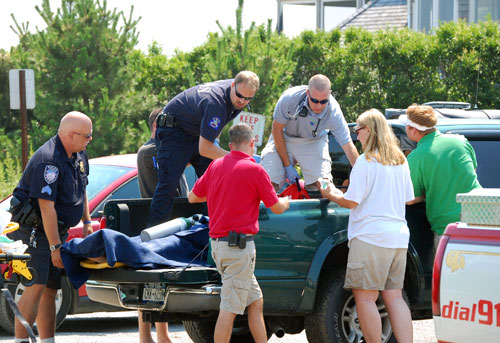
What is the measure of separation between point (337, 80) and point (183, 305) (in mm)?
16939

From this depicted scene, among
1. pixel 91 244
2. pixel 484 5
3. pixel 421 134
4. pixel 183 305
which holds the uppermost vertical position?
pixel 484 5

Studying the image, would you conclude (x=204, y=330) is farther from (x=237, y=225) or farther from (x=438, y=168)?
(x=438, y=168)

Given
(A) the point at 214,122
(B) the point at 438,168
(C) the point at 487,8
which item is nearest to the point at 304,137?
(A) the point at 214,122

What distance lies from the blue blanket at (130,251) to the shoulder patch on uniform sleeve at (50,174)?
63 cm

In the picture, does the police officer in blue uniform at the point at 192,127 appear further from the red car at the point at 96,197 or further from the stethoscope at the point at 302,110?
the red car at the point at 96,197

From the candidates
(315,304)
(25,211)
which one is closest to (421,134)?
(315,304)

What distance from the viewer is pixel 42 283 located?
6.92m

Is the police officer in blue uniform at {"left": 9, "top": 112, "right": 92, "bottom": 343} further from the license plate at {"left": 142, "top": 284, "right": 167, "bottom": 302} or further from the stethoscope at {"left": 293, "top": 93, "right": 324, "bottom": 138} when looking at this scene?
the stethoscope at {"left": 293, "top": 93, "right": 324, "bottom": 138}

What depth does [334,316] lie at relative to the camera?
6.62 meters

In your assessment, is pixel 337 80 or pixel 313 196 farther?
pixel 337 80

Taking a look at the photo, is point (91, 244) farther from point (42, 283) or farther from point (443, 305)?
point (443, 305)

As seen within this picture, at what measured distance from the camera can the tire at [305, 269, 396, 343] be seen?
21.6ft

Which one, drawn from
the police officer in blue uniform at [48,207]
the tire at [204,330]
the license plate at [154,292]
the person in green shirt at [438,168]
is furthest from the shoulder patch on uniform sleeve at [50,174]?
the person in green shirt at [438,168]

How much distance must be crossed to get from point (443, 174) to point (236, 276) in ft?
6.00
